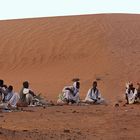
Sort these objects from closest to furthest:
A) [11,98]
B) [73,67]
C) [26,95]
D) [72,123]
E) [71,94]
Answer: [72,123], [11,98], [26,95], [71,94], [73,67]

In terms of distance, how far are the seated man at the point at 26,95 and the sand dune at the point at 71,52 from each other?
390cm

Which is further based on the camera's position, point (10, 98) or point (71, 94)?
point (71, 94)

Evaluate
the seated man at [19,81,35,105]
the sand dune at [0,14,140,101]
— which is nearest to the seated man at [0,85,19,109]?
the seated man at [19,81,35,105]

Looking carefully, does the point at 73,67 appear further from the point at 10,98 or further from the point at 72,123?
the point at 72,123

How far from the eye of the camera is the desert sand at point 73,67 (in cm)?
1175

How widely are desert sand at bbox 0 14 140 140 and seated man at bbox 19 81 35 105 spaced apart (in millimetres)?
974

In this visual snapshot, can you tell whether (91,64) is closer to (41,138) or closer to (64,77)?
(64,77)

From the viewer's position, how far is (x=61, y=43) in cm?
3141

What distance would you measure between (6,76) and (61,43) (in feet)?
18.7

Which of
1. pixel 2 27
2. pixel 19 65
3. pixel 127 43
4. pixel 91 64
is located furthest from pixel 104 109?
pixel 2 27

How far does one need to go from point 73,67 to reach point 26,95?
9988 mm

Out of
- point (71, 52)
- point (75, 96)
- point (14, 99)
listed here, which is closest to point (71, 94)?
point (75, 96)

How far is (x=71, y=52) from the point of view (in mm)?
29750

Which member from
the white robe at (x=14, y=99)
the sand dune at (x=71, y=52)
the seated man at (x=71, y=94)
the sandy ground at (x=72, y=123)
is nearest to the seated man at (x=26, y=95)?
the white robe at (x=14, y=99)
